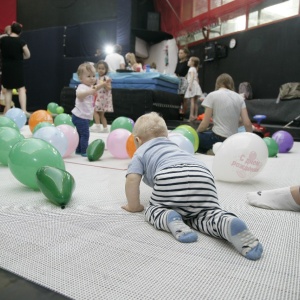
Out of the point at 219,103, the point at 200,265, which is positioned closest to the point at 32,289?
the point at 200,265

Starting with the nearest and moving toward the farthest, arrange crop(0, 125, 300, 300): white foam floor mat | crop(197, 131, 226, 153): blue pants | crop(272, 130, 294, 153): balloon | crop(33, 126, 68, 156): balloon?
crop(0, 125, 300, 300): white foam floor mat < crop(33, 126, 68, 156): balloon < crop(197, 131, 226, 153): blue pants < crop(272, 130, 294, 153): balloon

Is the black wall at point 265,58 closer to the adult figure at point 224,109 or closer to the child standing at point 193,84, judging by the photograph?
the child standing at point 193,84

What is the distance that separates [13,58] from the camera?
4695 millimetres

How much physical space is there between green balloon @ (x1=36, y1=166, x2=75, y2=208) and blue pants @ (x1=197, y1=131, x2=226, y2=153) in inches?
79.6

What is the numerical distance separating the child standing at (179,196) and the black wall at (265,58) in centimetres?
540

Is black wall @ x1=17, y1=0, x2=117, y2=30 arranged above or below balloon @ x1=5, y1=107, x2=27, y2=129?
above

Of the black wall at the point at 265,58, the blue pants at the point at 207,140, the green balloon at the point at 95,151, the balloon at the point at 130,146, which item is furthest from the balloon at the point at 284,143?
the black wall at the point at 265,58

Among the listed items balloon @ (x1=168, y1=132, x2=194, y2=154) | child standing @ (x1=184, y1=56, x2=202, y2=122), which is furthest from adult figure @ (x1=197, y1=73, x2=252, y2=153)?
child standing @ (x1=184, y1=56, x2=202, y2=122)

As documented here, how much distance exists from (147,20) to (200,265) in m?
9.46

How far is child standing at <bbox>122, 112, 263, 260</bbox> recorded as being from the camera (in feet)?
3.11

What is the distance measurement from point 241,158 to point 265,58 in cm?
529

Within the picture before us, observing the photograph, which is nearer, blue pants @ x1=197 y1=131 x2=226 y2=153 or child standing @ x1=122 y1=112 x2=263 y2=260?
child standing @ x1=122 y1=112 x2=263 y2=260

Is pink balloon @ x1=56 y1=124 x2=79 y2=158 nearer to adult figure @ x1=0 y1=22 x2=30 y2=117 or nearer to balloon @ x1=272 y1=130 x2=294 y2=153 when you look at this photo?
balloon @ x1=272 y1=130 x2=294 y2=153

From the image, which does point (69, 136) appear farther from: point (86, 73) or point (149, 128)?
point (149, 128)
